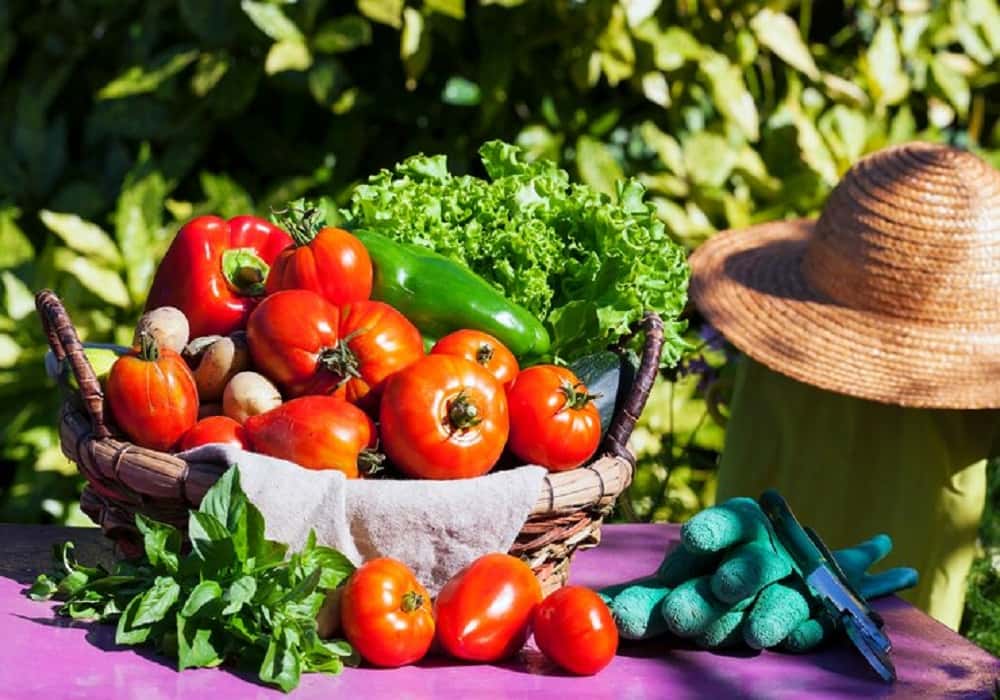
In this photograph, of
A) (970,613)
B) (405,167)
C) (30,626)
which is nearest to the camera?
(30,626)

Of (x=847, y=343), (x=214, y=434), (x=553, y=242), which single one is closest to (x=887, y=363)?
(x=847, y=343)

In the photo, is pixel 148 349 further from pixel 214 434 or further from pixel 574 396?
pixel 574 396

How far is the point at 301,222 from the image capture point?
7.35 feet

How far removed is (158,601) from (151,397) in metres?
0.29

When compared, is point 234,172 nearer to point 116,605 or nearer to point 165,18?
point 165,18

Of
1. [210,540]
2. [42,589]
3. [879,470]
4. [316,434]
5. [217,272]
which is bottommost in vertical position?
[879,470]

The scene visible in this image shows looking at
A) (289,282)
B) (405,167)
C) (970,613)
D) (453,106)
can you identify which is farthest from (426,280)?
(970,613)

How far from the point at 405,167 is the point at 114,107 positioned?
166cm

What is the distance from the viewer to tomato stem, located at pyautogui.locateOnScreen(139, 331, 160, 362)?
197 cm

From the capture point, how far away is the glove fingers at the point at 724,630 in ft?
6.63

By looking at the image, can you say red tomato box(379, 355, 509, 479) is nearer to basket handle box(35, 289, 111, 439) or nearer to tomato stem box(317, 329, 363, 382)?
tomato stem box(317, 329, 363, 382)

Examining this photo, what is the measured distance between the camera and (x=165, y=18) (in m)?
3.99

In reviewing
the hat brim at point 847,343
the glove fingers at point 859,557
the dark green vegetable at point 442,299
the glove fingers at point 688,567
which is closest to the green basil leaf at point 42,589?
the dark green vegetable at point 442,299

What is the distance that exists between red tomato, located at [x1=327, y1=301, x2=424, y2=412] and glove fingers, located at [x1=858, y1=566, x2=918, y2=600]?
33.3 inches
